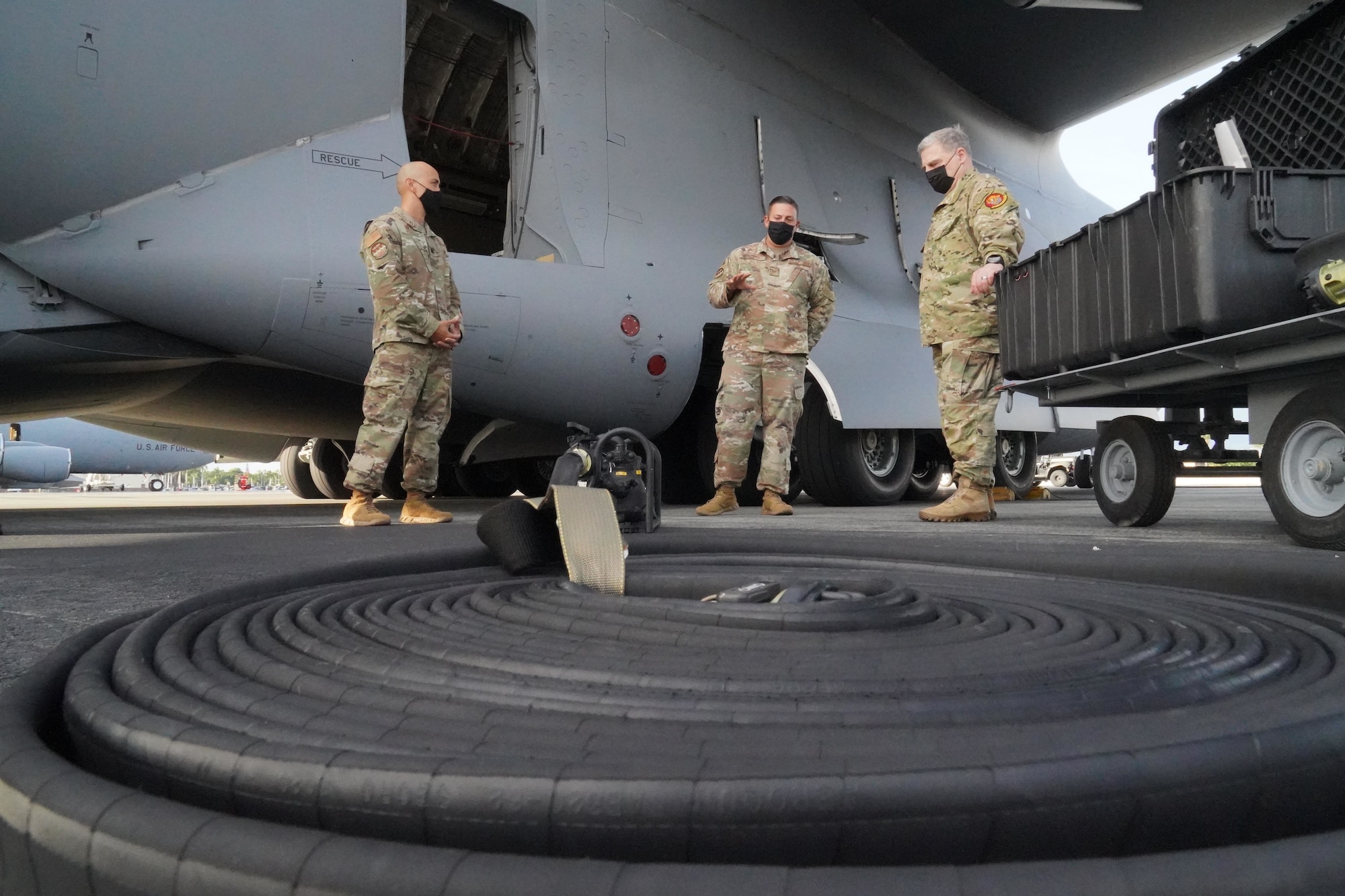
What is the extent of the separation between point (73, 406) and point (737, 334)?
3192 mm

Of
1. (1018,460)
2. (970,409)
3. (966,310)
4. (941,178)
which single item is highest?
(941,178)

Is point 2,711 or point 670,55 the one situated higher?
point 670,55


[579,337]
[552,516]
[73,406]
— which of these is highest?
[579,337]

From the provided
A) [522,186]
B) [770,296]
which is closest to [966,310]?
[770,296]

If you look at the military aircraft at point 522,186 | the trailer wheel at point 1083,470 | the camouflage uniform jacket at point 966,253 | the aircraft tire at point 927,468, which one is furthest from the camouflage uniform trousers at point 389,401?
the trailer wheel at point 1083,470

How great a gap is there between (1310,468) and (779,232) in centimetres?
243

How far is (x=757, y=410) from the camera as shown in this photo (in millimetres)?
4344

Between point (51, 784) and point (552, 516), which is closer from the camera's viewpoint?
point (51, 784)

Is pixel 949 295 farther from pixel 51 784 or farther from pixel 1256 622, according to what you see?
pixel 51 784

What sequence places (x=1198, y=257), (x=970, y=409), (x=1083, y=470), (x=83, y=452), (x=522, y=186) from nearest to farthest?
(x=1198, y=257), (x=970, y=409), (x=522, y=186), (x=1083, y=470), (x=83, y=452)

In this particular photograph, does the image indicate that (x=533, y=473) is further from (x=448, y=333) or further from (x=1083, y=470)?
(x=1083, y=470)

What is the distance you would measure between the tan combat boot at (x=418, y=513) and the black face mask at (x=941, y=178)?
7.92ft

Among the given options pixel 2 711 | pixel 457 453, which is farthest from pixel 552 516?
pixel 457 453

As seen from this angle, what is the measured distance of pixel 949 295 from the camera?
3.70 m
